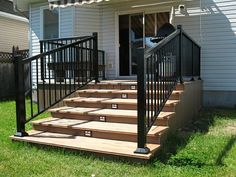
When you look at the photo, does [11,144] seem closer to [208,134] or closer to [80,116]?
[80,116]

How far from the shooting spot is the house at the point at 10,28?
17.7m

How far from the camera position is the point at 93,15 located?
10742 mm

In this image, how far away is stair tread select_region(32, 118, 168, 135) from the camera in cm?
529

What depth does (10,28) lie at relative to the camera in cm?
1823

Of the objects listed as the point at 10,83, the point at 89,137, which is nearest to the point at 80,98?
the point at 89,137

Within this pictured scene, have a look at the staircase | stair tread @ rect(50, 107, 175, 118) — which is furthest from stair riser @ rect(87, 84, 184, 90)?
stair tread @ rect(50, 107, 175, 118)

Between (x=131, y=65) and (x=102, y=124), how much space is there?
486 centimetres

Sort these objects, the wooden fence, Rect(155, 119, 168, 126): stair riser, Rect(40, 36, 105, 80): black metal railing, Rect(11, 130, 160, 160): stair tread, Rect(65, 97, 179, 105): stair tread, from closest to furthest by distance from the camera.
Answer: Rect(11, 130, 160, 160): stair tread, Rect(155, 119, 168, 126): stair riser, Rect(65, 97, 179, 105): stair tread, Rect(40, 36, 105, 80): black metal railing, the wooden fence

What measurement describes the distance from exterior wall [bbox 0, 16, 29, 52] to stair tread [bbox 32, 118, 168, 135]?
1255 centimetres

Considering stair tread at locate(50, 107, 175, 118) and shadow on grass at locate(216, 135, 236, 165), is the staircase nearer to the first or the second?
stair tread at locate(50, 107, 175, 118)

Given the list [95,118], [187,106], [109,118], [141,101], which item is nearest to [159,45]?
[141,101]

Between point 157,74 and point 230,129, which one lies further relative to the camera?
point 230,129

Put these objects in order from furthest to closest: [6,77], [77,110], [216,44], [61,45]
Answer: [6,77] < [216,44] < [61,45] < [77,110]

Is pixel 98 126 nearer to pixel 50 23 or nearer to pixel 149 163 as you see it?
pixel 149 163
